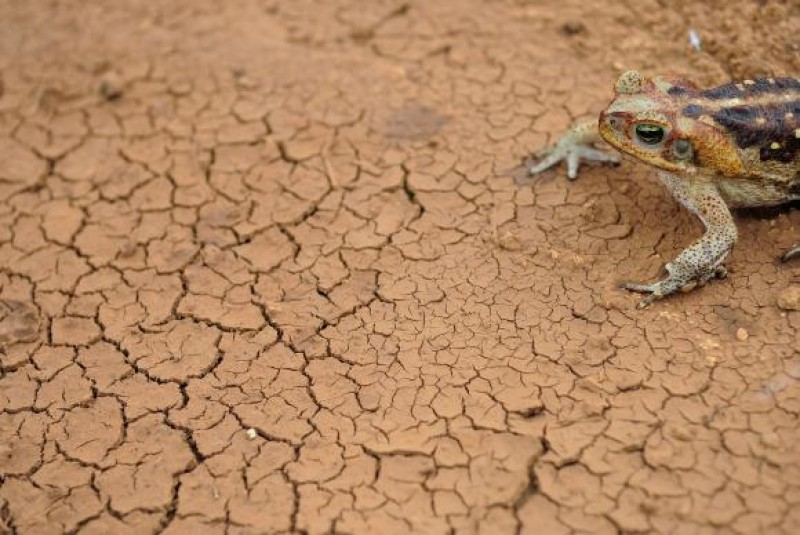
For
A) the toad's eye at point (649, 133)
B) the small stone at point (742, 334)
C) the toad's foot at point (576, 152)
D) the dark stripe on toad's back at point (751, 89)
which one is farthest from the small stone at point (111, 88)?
the small stone at point (742, 334)

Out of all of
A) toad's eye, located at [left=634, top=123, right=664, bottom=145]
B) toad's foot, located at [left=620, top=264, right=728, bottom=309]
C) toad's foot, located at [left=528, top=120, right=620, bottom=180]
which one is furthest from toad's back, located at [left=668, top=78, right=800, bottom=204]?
toad's foot, located at [left=528, top=120, right=620, bottom=180]

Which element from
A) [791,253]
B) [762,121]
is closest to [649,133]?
[762,121]

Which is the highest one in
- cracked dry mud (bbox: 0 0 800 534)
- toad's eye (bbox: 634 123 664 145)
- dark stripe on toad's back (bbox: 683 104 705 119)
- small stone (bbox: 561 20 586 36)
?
dark stripe on toad's back (bbox: 683 104 705 119)

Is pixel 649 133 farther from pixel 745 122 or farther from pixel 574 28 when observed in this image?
pixel 574 28

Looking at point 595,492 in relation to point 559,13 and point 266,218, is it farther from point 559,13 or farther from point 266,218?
point 559,13

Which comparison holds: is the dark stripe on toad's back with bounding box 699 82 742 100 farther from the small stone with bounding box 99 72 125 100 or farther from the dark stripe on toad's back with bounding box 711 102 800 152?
the small stone with bounding box 99 72 125 100

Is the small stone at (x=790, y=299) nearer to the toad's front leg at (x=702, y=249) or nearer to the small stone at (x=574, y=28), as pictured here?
the toad's front leg at (x=702, y=249)
